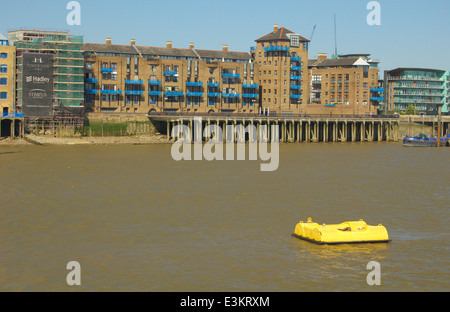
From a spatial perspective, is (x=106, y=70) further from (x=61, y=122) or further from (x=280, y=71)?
(x=280, y=71)

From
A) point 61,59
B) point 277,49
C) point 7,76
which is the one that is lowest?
point 7,76

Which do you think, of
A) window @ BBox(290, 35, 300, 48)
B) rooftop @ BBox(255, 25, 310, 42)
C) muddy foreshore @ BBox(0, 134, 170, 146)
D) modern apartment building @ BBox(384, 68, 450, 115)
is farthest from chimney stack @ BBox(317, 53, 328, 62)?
muddy foreshore @ BBox(0, 134, 170, 146)

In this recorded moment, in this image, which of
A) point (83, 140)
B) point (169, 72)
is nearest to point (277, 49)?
point (169, 72)

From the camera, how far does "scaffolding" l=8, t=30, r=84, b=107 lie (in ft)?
360

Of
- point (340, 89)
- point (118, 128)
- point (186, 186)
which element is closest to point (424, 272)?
point (186, 186)

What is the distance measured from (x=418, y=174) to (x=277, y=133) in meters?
58.9

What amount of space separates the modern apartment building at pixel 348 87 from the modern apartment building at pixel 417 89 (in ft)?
132

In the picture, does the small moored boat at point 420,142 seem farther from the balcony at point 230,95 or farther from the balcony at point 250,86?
the balcony at point 230,95

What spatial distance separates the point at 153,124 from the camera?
118438 mm

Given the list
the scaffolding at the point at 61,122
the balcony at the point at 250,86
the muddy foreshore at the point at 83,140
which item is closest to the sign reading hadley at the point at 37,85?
the scaffolding at the point at 61,122

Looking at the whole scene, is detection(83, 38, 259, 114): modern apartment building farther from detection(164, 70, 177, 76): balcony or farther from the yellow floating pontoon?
the yellow floating pontoon

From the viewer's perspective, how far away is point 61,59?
110875mm

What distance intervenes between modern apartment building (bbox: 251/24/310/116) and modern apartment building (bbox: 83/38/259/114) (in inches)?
113

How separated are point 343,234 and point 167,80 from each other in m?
103
